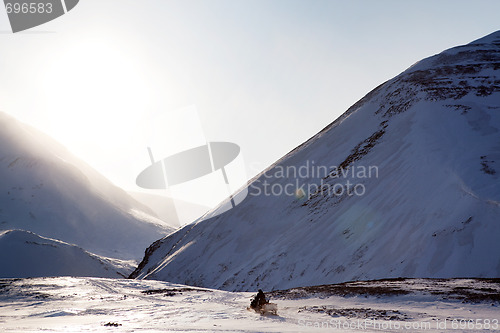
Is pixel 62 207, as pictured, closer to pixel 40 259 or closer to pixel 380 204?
pixel 40 259

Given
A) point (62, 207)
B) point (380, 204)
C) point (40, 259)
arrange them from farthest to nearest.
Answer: point (62, 207) < point (40, 259) < point (380, 204)

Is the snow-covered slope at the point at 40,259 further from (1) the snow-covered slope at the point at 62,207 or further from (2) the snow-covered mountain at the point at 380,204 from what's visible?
(1) the snow-covered slope at the point at 62,207

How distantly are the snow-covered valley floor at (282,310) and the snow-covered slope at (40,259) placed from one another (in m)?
40.7

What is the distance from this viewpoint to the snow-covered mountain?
26781 millimetres

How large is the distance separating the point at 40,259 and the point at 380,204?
55.2 metres

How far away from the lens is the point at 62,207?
120312 mm

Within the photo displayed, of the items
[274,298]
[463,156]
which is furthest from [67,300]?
[463,156]

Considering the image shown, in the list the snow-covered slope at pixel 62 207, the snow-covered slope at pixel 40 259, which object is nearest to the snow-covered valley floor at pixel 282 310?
the snow-covered slope at pixel 40 259

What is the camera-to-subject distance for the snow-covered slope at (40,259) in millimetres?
63281

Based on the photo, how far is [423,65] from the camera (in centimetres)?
6488

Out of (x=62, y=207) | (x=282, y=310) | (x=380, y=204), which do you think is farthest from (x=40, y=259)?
(x=282, y=310)

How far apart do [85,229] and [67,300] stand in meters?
101

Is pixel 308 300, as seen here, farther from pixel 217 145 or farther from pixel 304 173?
pixel 304 173

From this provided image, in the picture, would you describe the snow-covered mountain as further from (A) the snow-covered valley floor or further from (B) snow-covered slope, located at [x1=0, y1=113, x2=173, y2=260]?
(B) snow-covered slope, located at [x1=0, y1=113, x2=173, y2=260]
